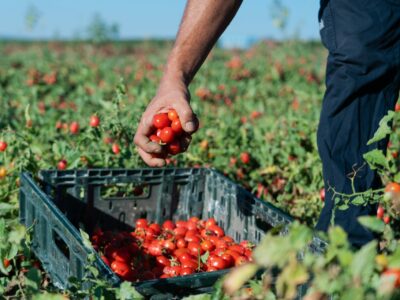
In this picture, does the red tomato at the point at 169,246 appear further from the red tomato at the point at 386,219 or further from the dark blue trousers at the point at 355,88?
the red tomato at the point at 386,219

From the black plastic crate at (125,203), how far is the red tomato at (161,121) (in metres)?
0.47

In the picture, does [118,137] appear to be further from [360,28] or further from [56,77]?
[56,77]

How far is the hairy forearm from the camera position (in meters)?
2.37

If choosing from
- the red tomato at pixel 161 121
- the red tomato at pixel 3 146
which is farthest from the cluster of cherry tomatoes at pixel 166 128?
the red tomato at pixel 3 146

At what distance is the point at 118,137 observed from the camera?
3.59m

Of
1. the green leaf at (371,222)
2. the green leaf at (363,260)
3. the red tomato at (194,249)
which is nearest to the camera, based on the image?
the green leaf at (363,260)

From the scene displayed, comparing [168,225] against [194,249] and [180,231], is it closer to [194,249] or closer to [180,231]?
[180,231]

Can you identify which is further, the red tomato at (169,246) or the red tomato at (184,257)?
the red tomato at (169,246)

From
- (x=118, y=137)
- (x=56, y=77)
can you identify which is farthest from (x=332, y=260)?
(x=56, y=77)

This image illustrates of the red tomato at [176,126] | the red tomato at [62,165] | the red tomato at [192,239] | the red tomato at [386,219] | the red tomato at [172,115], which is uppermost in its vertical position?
the red tomato at [172,115]

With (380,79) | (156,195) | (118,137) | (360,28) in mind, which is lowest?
(156,195)

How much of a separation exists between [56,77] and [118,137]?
499 centimetres

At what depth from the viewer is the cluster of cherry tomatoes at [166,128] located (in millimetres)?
2266

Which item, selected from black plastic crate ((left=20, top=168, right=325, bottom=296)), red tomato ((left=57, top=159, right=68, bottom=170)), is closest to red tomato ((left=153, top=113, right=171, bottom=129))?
black plastic crate ((left=20, top=168, right=325, bottom=296))
